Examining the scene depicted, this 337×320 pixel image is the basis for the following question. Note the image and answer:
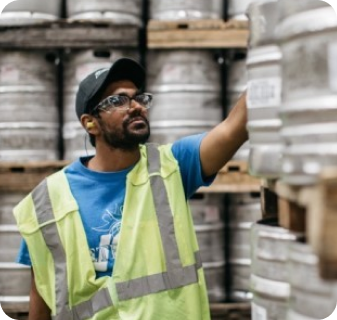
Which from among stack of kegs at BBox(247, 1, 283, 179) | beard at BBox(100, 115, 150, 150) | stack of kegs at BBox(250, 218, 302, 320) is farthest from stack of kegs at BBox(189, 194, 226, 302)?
stack of kegs at BBox(247, 1, 283, 179)

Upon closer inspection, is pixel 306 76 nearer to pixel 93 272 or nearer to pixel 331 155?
pixel 331 155

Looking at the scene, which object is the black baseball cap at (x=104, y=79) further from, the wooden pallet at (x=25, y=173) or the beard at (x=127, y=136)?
the wooden pallet at (x=25, y=173)

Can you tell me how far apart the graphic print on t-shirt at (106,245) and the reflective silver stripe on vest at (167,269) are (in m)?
0.14

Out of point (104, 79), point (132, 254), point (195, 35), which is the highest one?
point (195, 35)

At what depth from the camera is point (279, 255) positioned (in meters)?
2.39

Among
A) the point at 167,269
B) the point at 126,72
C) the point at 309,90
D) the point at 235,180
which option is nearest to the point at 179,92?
the point at 235,180

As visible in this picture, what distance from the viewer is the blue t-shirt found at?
10.3ft

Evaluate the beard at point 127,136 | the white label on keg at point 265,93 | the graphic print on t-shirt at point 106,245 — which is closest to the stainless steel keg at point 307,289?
the white label on keg at point 265,93

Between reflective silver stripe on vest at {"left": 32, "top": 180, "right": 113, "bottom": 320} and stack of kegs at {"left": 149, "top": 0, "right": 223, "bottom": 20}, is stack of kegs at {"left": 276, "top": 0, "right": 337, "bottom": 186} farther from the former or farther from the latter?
stack of kegs at {"left": 149, "top": 0, "right": 223, "bottom": 20}

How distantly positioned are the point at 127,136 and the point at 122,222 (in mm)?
458

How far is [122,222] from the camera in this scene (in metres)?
3.10

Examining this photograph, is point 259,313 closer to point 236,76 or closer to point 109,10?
point 236,76

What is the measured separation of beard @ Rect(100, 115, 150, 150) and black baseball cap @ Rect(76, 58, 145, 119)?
0.64ft

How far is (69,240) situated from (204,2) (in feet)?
7.25
